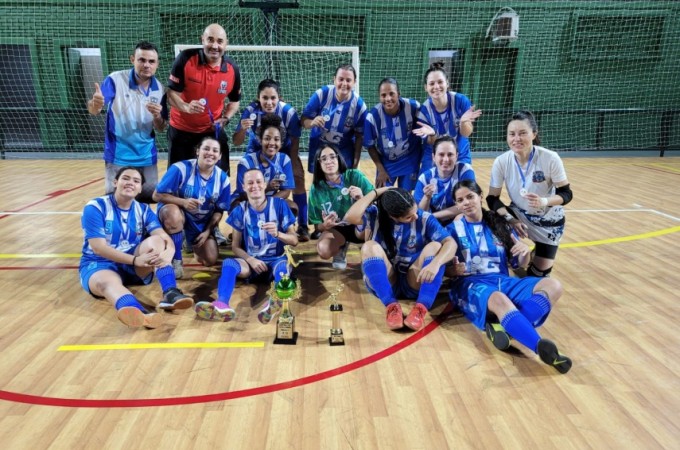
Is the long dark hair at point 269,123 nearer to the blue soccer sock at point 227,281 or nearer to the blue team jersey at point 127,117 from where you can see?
the blue team jersey at point 127,117

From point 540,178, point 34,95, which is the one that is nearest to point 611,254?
point 540,178

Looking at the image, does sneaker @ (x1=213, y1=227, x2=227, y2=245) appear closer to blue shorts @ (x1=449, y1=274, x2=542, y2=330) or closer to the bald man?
the bald man

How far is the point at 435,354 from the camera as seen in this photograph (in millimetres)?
2805

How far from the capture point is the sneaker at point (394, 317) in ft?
10.0

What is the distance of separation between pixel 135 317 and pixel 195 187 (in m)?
1.36

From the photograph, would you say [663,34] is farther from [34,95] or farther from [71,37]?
[34,95]

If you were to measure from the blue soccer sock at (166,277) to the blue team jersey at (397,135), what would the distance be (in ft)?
7.05

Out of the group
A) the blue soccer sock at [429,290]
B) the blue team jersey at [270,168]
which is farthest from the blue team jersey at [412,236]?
the blue team jersey at [270,168]

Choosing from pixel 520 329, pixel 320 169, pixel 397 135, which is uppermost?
pixel 397 135

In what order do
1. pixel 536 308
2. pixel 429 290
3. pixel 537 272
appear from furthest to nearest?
pixel 537 272, pixel 429 290, pixel 536 308

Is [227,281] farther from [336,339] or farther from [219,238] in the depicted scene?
[219,238]

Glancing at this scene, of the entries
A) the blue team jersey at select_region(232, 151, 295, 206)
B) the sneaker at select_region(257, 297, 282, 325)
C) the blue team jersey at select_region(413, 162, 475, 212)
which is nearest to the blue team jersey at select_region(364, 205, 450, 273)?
the blue team jersey at select_region(413, 162, 475, 212)

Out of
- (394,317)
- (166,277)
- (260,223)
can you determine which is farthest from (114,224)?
(394,317)

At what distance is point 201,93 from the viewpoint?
4410 millimetres
